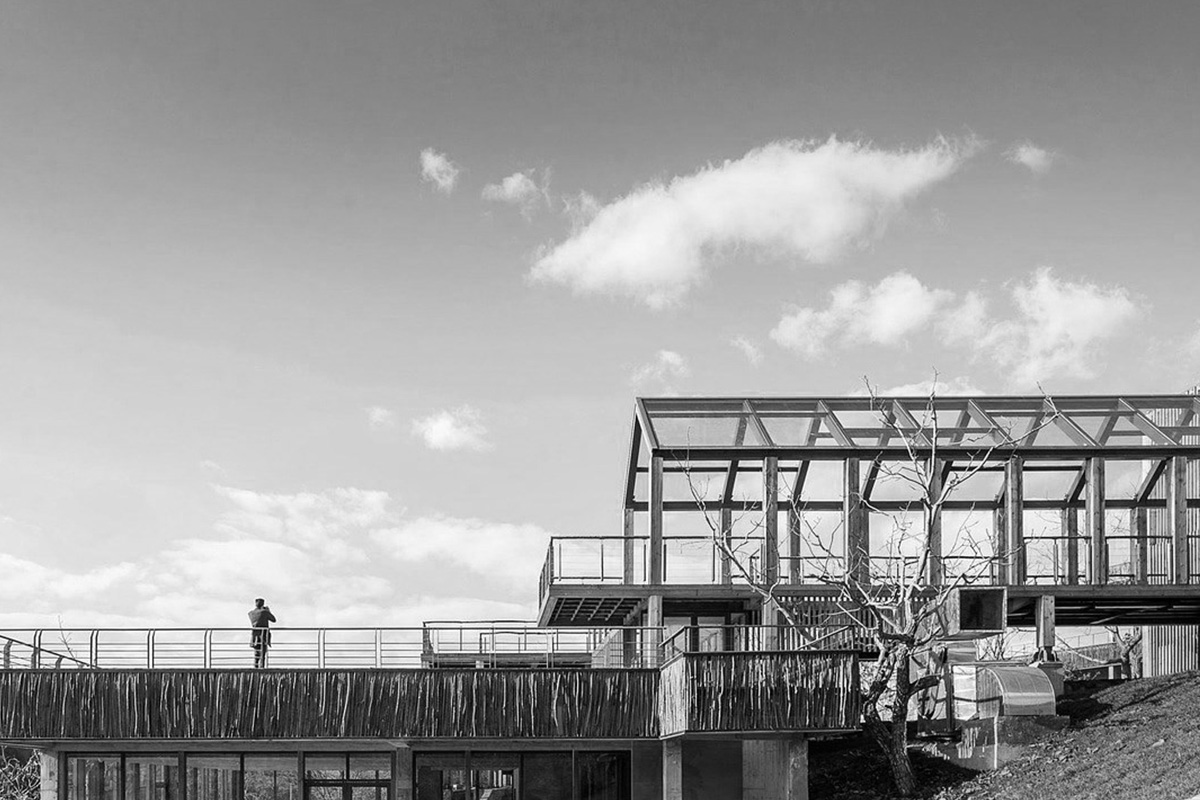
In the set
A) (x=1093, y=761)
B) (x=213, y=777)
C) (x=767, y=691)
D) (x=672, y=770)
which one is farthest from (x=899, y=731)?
(x=213, y=777)

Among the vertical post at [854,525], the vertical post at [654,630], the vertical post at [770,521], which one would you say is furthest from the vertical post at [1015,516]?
the vertical post at [654,630]

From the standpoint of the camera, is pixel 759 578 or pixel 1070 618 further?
pixel 1070 618

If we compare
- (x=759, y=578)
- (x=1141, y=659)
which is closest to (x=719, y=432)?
(x=759, y=578)

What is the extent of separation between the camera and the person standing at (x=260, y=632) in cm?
3606

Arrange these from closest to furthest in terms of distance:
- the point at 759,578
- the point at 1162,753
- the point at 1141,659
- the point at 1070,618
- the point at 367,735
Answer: the point at 1162,753 < the point at 367,735 < the point at 759,578 < the point at 1070,618 < the point at 1141,659

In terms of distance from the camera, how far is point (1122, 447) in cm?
4088

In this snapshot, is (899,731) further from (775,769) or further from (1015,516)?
(1015,516)

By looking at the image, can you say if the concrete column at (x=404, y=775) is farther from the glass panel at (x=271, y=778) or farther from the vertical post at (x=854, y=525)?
the vertical post at (x=854, y=525)

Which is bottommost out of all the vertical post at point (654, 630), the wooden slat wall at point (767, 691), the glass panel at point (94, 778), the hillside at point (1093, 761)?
the glass panel at point (94, 778)

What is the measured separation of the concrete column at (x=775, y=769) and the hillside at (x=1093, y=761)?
94cm

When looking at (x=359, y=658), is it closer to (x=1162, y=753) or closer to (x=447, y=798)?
(x=447, y=798)

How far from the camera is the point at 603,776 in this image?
37250mm

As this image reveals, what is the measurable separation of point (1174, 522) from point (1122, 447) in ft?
7.18

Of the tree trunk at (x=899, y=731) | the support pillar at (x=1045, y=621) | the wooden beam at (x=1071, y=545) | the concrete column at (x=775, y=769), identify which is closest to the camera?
the tree trunk at (x=899, y=731)
